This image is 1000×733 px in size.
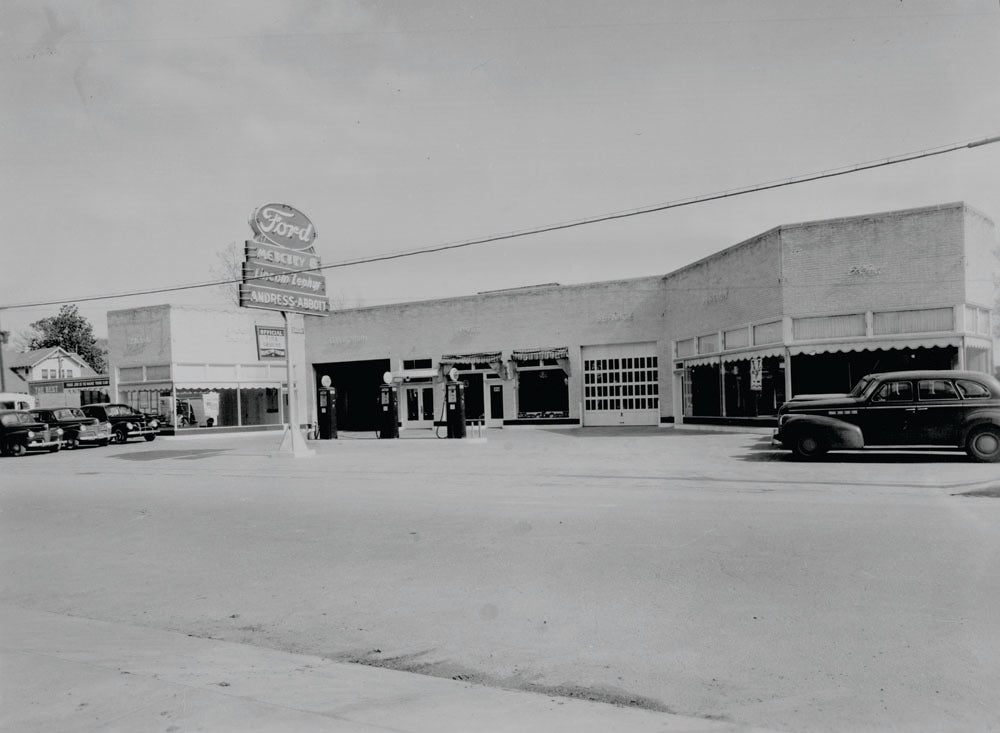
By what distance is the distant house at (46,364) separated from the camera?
66875 millimetres

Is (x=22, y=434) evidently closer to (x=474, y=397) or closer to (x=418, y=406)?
(x=418, y=406)

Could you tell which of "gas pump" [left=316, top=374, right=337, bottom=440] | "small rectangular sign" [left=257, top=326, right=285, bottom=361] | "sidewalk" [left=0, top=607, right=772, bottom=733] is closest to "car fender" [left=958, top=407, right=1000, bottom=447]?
"sidewalk" [left=0, top=607, right=772, bottom=733]

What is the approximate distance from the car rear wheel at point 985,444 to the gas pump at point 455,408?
14.5m

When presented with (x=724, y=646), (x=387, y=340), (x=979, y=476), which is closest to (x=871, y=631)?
(x=724, y=646)

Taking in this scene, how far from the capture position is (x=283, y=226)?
70.2 ft

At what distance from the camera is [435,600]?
612 cm

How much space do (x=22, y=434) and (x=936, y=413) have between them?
2769 centimetres

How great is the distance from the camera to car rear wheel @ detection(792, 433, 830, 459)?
48.4 ft

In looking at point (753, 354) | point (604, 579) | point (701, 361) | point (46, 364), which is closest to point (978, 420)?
point (753, 354)

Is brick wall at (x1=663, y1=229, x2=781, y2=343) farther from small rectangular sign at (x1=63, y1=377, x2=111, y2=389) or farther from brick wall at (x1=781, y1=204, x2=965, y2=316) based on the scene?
small rectangular sign at (x1=63, y1=377, x2=111, y2=389)

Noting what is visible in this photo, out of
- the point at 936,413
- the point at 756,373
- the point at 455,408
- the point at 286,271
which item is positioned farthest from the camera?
the point at 455,408

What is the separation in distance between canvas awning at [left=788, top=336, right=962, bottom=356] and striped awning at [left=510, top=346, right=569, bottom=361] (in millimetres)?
10648

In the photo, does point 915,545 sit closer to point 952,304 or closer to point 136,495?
point 136,495

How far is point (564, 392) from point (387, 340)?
8.67 m
